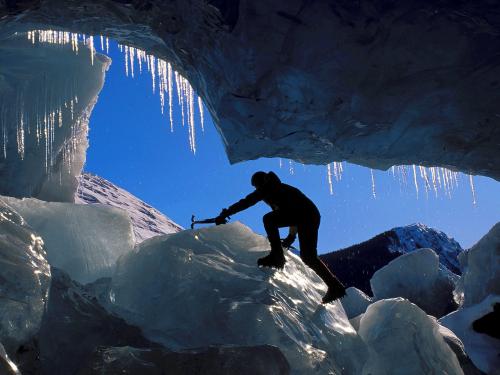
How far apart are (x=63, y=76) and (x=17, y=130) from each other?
146 centimetres

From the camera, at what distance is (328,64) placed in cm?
475

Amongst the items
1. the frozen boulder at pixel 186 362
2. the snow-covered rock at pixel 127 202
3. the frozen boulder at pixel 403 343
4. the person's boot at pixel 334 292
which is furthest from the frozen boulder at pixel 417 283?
the snow-covered rock at pixel 127 202

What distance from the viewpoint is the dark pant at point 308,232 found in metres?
4.34

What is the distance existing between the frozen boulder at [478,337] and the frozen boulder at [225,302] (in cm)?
551

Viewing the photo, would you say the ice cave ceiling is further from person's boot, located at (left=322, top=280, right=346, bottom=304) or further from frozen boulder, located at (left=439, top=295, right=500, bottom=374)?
frozen boulder, located at (left=439, top=295, right=500, bottom=374)

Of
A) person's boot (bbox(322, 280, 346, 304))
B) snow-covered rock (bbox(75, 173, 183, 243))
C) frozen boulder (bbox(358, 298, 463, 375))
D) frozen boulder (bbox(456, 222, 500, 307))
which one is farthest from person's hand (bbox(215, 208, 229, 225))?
snow-covered rock (bbox(75, 173, 183, 243))

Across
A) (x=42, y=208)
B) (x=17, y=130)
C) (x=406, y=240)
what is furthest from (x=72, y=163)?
(x=406, y=240)

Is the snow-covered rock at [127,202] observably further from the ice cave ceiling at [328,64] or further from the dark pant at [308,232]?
the dark pant at [308,232]

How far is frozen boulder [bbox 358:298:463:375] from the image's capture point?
487cm

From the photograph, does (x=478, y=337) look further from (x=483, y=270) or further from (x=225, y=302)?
(x=225, y=302)

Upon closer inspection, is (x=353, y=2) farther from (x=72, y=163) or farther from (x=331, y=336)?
(x=72, y=163)

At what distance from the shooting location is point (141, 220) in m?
27.9

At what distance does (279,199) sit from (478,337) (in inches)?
287

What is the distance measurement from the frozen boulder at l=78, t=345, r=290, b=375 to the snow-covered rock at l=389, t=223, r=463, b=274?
3302 cm
